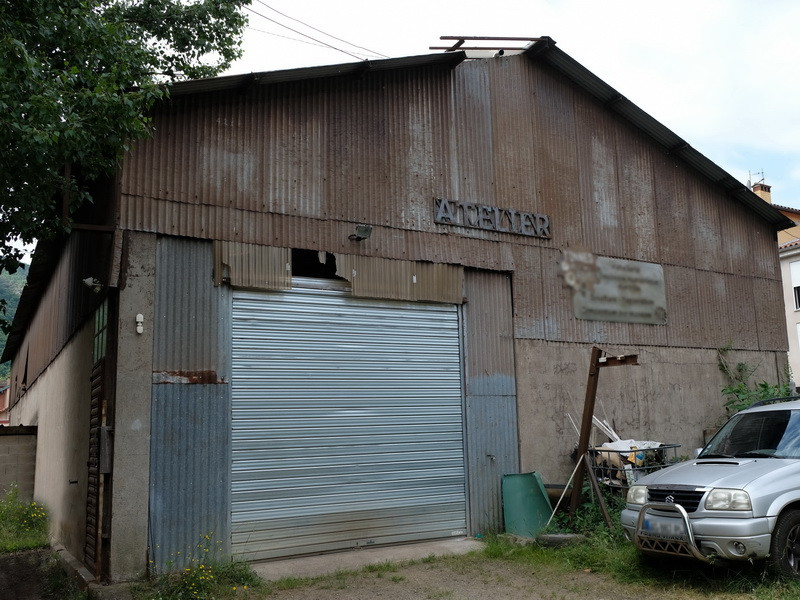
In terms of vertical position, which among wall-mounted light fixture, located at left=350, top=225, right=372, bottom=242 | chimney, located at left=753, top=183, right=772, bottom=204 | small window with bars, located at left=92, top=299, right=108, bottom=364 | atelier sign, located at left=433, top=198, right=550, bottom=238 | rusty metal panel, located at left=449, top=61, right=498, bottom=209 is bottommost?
small window with bars, located at left=92, top=299, right=108, bottom=364

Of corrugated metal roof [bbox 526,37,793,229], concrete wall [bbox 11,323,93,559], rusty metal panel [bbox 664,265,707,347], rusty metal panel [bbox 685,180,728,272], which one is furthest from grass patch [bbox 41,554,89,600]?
rusty metal panel [bbox 685,180,728,272]

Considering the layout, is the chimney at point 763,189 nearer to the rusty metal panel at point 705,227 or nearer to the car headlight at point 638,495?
the rusty metal panel at point 705,227

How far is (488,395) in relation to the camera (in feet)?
37.6

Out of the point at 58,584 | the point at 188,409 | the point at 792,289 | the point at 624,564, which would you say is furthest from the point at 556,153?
Result: the point at 792,289

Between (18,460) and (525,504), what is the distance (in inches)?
475

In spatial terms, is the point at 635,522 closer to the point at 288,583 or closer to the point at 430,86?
the point at 288,583

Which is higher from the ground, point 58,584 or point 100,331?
point 100,331

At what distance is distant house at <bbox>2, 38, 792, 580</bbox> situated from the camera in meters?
8.97

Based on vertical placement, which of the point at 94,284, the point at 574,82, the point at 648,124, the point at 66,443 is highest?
the point at 574,82

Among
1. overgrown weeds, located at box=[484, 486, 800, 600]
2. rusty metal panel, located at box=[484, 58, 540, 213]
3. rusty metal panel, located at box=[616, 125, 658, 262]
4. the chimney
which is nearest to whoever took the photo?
overgrown weeds, located at box=[484, 486, 800, 600]

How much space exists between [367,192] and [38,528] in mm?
9233

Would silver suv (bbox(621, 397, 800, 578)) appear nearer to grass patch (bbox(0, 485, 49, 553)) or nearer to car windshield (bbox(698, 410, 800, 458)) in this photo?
car windshield (bbox(698, 410, 800, 458))

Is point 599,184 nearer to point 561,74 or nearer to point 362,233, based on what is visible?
point 561,74

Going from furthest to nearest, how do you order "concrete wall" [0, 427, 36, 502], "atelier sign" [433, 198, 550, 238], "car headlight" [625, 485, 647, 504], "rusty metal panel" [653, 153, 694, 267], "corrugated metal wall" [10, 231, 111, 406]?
"concrete wall" [0, 427, 36, 502] → "rusty metal panel" [653, 153, 694, 267] → "atelier sign" [433, 198, 550, 238] → "corrugated metal wall" [10, 231, 111, 406] → "car headlight" [625, 485, 647, 504]
